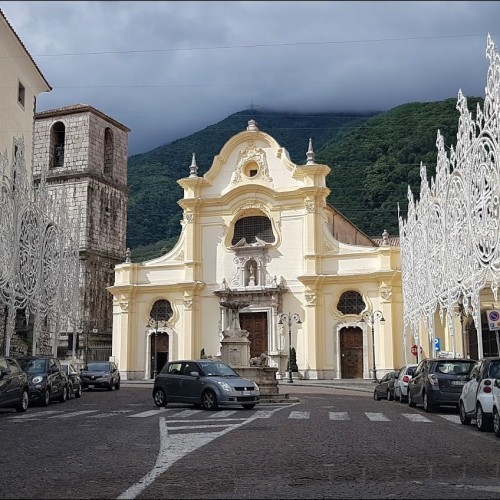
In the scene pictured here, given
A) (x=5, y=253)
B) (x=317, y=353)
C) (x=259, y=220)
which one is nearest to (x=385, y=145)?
(x=259, y=220)

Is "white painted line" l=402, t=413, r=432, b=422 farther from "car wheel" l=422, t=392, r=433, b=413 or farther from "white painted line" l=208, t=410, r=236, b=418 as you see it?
"white painted line" l=208, t=410, r=236, b=418

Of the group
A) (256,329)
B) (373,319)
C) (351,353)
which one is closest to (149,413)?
(373,319)

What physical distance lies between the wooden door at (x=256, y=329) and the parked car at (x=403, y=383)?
2233 cm

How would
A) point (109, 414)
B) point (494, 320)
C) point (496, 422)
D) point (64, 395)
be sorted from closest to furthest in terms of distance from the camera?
point (496, 422) < point (109, 414) < point (494, 320) < point (64, 395)

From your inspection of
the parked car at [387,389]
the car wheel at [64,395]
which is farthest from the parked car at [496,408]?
the car wheel at [64,395]

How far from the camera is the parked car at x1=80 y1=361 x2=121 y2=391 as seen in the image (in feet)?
110

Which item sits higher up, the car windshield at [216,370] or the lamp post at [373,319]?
the lamp post at [373,319]

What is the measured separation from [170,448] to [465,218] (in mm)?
14664

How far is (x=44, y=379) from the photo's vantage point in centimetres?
2189

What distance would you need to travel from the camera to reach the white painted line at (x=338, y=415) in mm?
16922

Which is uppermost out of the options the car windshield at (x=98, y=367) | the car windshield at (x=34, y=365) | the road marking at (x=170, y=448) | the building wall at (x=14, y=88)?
the building wall at (x=14, y=88)

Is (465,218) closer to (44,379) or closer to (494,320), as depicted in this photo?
(494,320)

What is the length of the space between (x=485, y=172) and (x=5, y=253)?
17763mm

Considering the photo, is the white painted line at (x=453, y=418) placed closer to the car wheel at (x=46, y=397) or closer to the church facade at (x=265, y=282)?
the car wheel at (x=46, y=397)
